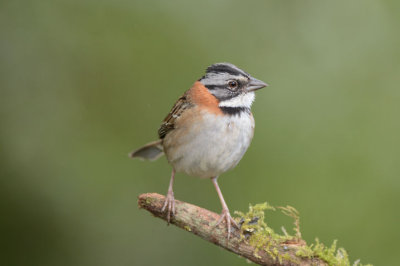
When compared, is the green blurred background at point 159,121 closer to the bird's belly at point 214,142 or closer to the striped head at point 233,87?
the bird's belly at point 214,142

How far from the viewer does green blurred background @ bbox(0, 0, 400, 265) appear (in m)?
6.29

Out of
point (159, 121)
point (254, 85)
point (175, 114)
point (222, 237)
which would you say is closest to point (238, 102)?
point (254, 85)

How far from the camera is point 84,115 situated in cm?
700

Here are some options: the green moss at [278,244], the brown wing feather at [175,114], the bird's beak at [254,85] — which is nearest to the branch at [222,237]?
the green moss at [278,244]

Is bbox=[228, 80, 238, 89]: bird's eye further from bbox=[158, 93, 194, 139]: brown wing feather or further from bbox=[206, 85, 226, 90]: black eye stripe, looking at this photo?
bbox=[158, 93, 194, 139]: brown wing feather

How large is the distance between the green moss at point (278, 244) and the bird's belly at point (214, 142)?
0.80m

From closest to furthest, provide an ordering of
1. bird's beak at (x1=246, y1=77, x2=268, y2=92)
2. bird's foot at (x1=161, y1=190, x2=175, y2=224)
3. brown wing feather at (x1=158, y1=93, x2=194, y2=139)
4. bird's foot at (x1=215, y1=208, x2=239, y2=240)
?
bird's foot at (x1=215, y1=208, x2=239, y2=240)
bird's foot at (x1=161, y1=190, x2=175, y2=224)
bird's beak at (x1=246, y1=77, x2=268, y2=92)
brown wing feather at (x1=158, y1=93, x2=194, y2=139)

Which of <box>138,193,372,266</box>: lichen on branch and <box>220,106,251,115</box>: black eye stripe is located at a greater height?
<box>220,106,251,115</box>: black eye stripe

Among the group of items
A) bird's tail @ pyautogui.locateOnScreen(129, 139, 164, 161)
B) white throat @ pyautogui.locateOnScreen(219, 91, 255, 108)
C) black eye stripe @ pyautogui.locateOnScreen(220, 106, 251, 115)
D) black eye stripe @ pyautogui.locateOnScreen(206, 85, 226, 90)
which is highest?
black eye stripe @ pyautogui.locateOnScreen(206, 85, 226, 90)

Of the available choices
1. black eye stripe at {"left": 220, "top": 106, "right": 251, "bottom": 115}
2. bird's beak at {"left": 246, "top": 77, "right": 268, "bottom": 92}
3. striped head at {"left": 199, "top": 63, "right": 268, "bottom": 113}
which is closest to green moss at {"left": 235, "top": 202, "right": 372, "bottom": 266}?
black eye stripe at {"left": 220, "top": 106, "right": 251, "bottom": 115}

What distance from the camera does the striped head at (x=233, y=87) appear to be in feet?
16.8

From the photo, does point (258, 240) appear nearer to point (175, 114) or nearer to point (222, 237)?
point (222, 237)

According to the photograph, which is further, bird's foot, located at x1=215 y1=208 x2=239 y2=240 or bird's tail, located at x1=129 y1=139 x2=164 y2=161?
bird's tail, located at x1=129 y1=139 x2=164 y2=161

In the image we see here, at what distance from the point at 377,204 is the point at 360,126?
111 centimetres
